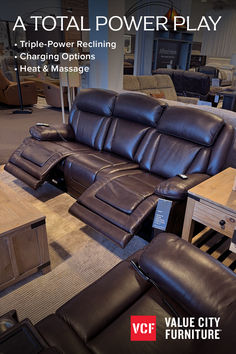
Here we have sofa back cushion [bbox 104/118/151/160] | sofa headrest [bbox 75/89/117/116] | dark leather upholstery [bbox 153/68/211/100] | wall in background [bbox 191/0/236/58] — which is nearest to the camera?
sofa back cushion [bbox 104/118/151/160]

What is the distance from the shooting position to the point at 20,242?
5.26 ft

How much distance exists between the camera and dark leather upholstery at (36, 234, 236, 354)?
0.95m

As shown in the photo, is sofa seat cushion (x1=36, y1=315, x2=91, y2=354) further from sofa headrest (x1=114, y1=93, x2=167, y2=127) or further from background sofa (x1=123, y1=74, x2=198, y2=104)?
background sofa (x1=123, y1=74, x2=198, y2=104)

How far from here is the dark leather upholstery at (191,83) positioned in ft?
16.1

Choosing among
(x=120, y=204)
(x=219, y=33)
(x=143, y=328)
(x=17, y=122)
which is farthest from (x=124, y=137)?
(x=219, y=33)

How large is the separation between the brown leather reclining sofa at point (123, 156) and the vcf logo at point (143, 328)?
0.69 meters

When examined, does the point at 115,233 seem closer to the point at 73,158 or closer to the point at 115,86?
the point at 73,158

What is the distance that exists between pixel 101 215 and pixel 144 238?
473mm

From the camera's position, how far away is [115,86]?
4223 millimetres

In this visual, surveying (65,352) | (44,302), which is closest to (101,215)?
(44,302)

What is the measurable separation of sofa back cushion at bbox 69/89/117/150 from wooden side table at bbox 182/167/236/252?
139cm

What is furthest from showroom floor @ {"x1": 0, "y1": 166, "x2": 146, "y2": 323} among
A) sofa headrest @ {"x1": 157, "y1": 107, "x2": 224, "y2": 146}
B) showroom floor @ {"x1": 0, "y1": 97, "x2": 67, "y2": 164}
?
showroom floor @ {"x1": 0, "y1": 97, "x2": 67, "y2": 164}

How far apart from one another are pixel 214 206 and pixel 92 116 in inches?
72.6

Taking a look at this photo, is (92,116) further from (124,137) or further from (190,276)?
(190,276)
